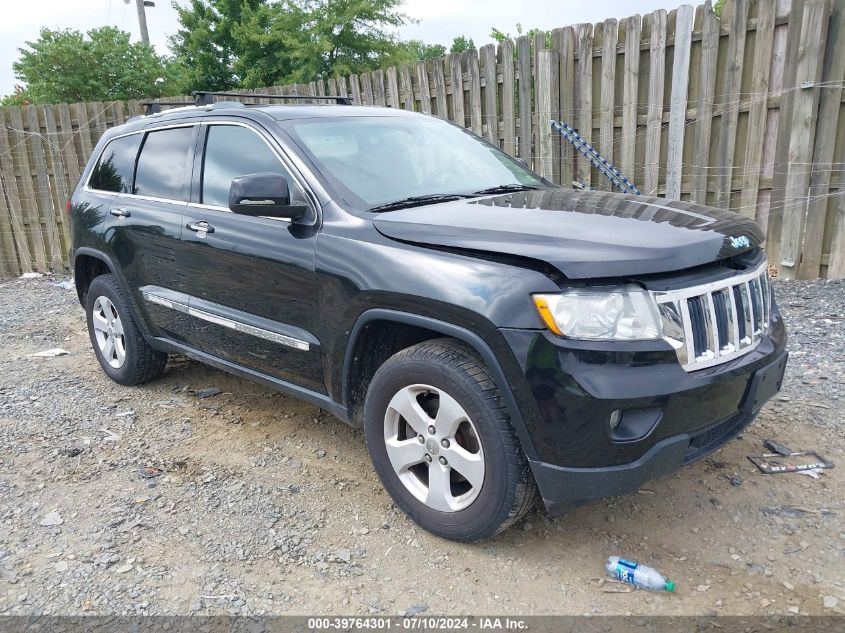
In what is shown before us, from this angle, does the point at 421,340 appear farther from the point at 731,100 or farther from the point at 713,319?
the point at 731,100

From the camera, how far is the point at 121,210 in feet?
14.6

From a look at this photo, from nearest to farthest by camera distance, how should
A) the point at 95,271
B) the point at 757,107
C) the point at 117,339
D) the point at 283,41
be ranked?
the point at 117,339 < the point at 95,271 < the point at 757,107 < the point at 283,41

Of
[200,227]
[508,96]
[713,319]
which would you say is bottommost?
[713,319]

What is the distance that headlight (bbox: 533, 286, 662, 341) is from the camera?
7.67ft

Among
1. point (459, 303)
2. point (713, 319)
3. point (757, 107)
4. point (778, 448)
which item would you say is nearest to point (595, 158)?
point (757, 107)

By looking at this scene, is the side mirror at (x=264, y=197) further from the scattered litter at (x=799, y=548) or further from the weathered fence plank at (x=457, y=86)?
the weathered fence plank at (x=457, y=86)

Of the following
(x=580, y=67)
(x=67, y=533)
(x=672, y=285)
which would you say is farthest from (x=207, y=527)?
(x=580, y=67)

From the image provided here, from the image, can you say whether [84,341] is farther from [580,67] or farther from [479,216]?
[580,67]

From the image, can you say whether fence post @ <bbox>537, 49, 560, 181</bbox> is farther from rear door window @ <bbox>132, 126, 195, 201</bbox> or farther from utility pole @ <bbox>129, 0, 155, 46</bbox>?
utility pole @ <bbox>129, 0, 155, 46</bbox>

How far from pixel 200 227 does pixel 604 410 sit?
2.53 meters

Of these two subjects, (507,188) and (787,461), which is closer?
(787,461)

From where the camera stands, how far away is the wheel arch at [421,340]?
2.43m

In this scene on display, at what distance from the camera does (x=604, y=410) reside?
2.29 meters

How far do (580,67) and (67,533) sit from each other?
5931mm
